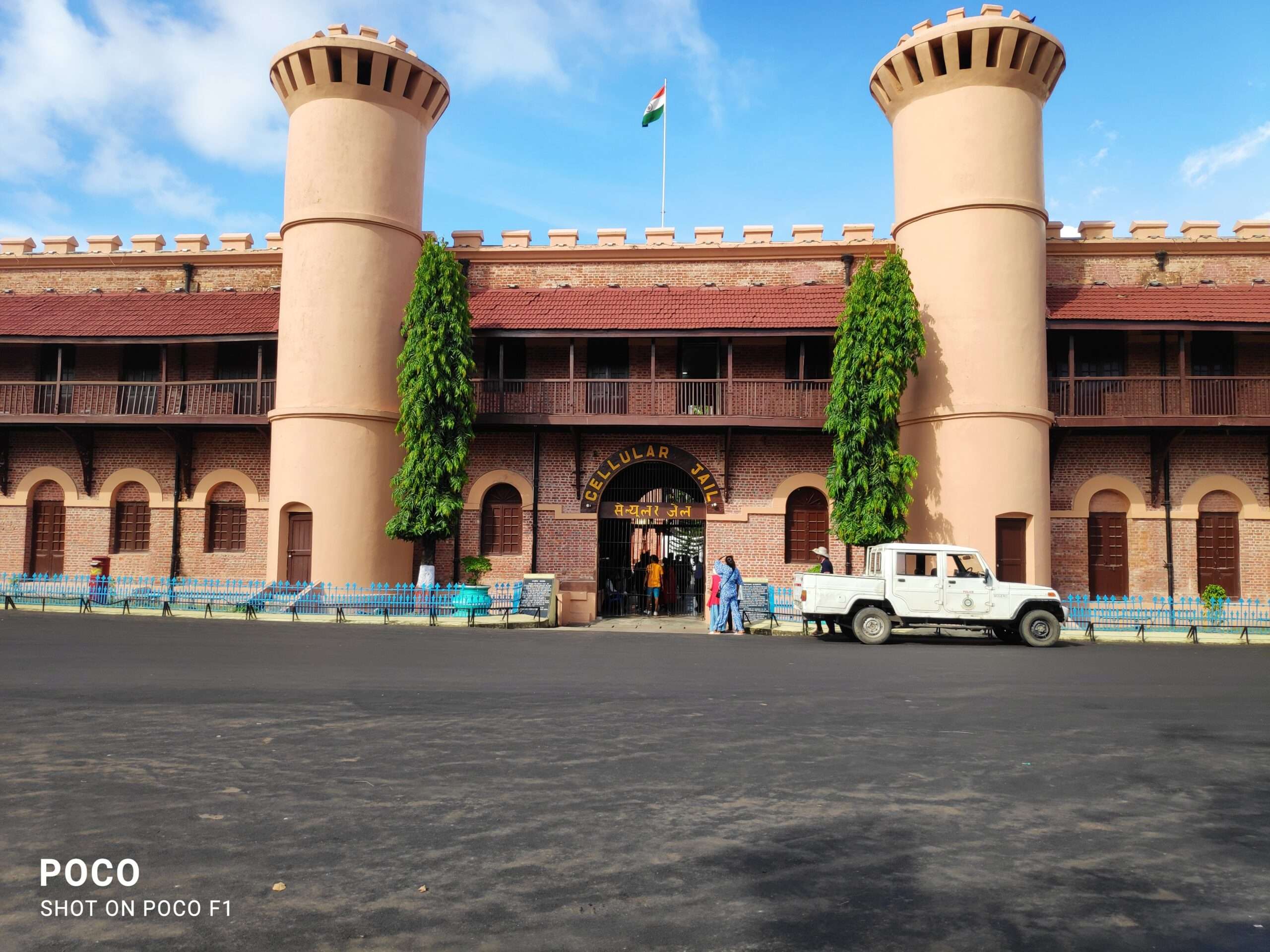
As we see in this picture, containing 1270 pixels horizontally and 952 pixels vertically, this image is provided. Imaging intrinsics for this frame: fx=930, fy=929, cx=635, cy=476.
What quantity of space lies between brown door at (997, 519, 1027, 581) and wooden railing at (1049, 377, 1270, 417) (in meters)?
2.72

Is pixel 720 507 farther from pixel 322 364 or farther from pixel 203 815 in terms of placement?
pixel 203 815

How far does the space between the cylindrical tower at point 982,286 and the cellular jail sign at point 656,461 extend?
443 cm

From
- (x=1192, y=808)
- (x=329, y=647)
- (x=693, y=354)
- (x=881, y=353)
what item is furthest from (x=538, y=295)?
(x=1192, y=808)

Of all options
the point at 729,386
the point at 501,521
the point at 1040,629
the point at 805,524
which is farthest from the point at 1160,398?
the point at 501,521

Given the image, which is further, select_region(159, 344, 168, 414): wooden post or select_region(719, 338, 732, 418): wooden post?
select_region(159, 344, 168, 414): wooden post

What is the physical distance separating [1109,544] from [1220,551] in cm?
235

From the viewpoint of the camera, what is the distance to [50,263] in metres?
23.7

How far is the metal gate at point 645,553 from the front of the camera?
21.6 metres

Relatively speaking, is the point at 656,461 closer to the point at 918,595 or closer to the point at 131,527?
the point at 918,595

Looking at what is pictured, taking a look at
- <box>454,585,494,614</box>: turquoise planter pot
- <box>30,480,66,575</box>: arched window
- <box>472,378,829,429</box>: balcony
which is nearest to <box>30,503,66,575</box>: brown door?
<box>30,480,66,575</box>: arched window

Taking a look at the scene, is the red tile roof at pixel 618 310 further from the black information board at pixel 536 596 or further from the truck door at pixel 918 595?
the truck door at pixel 918 595

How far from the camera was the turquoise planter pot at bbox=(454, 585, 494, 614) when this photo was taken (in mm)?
17953

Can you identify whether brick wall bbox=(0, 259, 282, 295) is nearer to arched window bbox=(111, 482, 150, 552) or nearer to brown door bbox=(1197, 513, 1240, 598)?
arched window bbox=(111, 482, 150, 552)

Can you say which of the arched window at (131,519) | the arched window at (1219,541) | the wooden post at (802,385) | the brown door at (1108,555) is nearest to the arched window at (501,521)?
the wooden post at (802,385)
